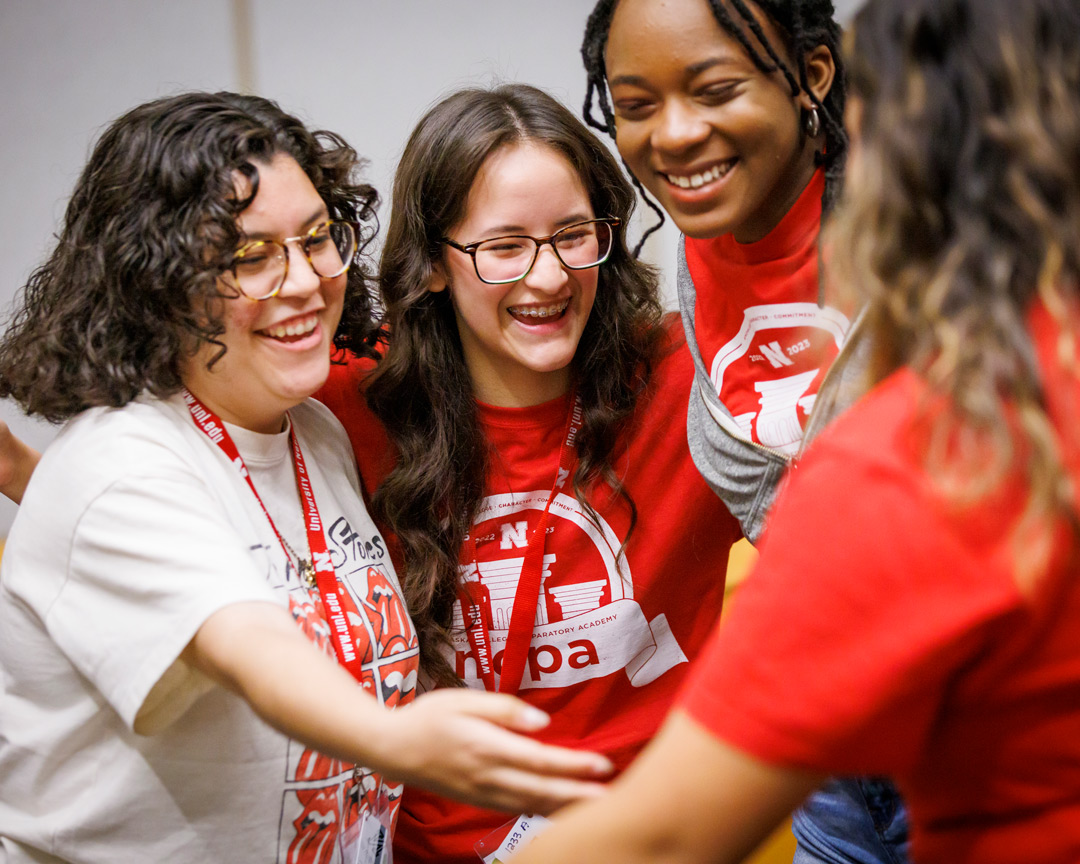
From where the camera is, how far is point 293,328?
153 centimetres

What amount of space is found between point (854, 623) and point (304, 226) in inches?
44.6

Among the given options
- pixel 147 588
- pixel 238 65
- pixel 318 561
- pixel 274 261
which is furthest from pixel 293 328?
pixel 238 65

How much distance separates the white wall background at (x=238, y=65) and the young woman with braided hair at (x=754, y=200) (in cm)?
183

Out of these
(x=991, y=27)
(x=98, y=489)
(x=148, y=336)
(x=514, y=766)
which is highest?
(x=991, y=27)

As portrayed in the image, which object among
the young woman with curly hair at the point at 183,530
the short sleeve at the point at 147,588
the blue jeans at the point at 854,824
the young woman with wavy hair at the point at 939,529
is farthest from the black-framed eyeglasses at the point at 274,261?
the blue jeans at the point at 854,824

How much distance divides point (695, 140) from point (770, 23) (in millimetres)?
193

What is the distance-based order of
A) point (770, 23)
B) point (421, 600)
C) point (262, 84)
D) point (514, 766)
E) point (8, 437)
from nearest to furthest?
point (514, 766)
point (770, 23)
point (421, 600)
point (8, 437)
point (262, 84)

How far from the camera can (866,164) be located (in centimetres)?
77

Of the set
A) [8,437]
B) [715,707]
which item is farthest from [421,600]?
[715,707]

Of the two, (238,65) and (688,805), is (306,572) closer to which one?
(688,805)

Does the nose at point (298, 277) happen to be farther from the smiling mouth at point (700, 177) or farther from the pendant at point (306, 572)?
the smiling mouth at point (700, 177)

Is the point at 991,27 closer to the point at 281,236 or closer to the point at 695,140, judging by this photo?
the point at 695,140

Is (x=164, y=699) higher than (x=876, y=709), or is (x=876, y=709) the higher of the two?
(x=876, y=709)

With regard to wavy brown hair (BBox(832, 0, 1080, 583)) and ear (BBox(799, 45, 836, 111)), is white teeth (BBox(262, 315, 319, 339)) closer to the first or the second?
ear (BBox(799, 45, 836, 111))
